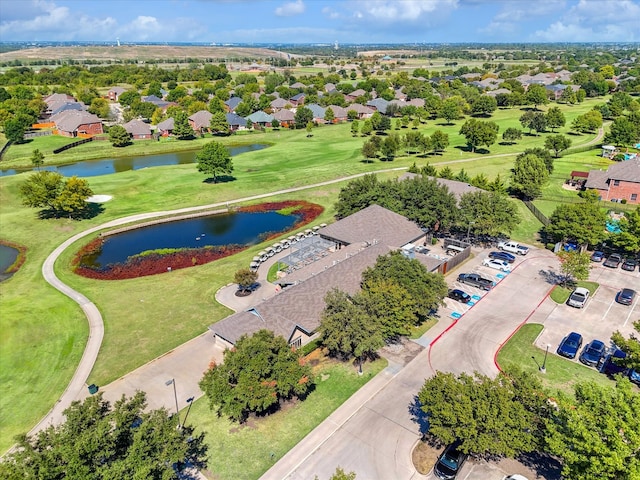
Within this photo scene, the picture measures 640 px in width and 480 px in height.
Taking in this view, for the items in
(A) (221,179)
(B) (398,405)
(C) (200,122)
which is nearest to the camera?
(B) (398,405)

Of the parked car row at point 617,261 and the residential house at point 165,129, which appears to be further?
the residential house at point 165,129

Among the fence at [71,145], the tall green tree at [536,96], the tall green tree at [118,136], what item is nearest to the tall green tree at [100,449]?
the tall green tree at [118,136]

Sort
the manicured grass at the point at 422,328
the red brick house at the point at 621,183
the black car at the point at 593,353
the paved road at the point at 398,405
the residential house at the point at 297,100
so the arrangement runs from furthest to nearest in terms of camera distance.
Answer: the residential house at the point at 297,100 → the red brick house at the point at 621,183 → the manicured grass at the point at 422,328 → the black car at the point at 593,353 → the paved road at the point at 398,405

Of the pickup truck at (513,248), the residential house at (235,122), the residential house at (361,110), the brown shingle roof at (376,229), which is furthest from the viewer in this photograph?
the residential house at (361,110)

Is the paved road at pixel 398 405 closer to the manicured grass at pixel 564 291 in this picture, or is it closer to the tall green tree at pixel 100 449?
the manicured grass at pixel 564 291

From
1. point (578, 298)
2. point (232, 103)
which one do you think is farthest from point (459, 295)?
point (232, 103)

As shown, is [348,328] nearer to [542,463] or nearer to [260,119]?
[542,463]

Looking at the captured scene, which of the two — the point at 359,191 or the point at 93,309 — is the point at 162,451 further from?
the point at 359,191
